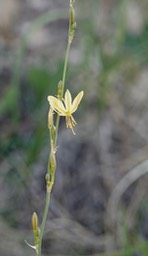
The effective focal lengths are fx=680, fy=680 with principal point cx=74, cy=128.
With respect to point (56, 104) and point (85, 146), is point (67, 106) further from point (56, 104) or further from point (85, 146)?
point (85, 146)

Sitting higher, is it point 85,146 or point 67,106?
point 85,146

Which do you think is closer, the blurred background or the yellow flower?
the yellow flower

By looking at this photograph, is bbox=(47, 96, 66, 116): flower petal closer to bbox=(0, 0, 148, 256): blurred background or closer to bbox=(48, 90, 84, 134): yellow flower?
bbox=(48, 90, 84, 134): yellow flower

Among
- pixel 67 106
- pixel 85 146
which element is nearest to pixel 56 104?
pixel 67 106

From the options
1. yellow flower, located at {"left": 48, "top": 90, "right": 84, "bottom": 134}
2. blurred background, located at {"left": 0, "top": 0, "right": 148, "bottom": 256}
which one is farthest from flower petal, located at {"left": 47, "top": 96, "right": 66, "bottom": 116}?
blurred background, located at {"left": 0, "top": 0, "right": 148, "bottom": 256}

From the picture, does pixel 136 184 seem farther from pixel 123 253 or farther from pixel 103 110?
pixel 123 253

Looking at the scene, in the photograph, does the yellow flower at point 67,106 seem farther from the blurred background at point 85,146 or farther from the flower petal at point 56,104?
the blurred background at point 85,146

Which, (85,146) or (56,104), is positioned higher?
(85,146)

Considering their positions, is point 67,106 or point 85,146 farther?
point 85,146
